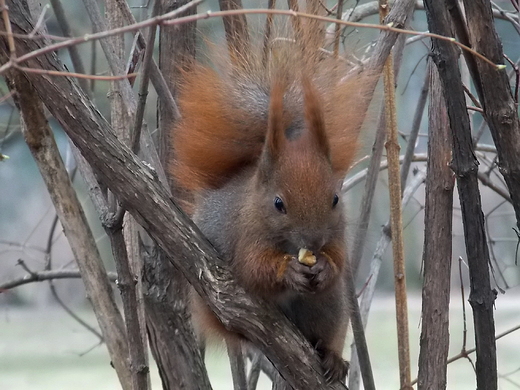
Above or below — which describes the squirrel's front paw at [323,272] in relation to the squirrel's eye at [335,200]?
below

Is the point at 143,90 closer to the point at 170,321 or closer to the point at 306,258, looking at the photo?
the point at 306,258

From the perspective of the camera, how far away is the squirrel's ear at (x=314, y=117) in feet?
5.30

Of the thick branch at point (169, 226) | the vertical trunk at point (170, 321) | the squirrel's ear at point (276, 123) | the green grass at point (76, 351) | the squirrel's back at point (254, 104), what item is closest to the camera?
the thick branch at point (169, 226)

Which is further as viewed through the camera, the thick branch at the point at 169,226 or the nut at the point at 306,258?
the nut at the point at 306,258

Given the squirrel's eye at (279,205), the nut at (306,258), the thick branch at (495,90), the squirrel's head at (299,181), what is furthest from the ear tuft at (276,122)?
the thick branch at (495,90)

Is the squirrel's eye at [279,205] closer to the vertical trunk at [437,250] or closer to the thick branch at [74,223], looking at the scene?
the vertical trunk at [437,250]

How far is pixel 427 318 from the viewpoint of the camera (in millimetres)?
A: 1654

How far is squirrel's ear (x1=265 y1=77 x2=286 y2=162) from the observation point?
1.61 meters

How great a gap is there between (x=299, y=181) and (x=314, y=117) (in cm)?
15

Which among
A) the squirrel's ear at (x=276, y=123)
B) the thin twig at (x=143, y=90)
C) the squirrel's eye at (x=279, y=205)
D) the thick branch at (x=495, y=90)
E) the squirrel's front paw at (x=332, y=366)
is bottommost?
the squirrel's front paw at (x=332, y=366)

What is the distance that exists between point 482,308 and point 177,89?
1.10 m

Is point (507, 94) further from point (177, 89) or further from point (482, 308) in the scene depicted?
point (177, 89)

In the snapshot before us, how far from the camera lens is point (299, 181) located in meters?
1.65

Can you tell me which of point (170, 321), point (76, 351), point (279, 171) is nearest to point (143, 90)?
point (279, 171)
